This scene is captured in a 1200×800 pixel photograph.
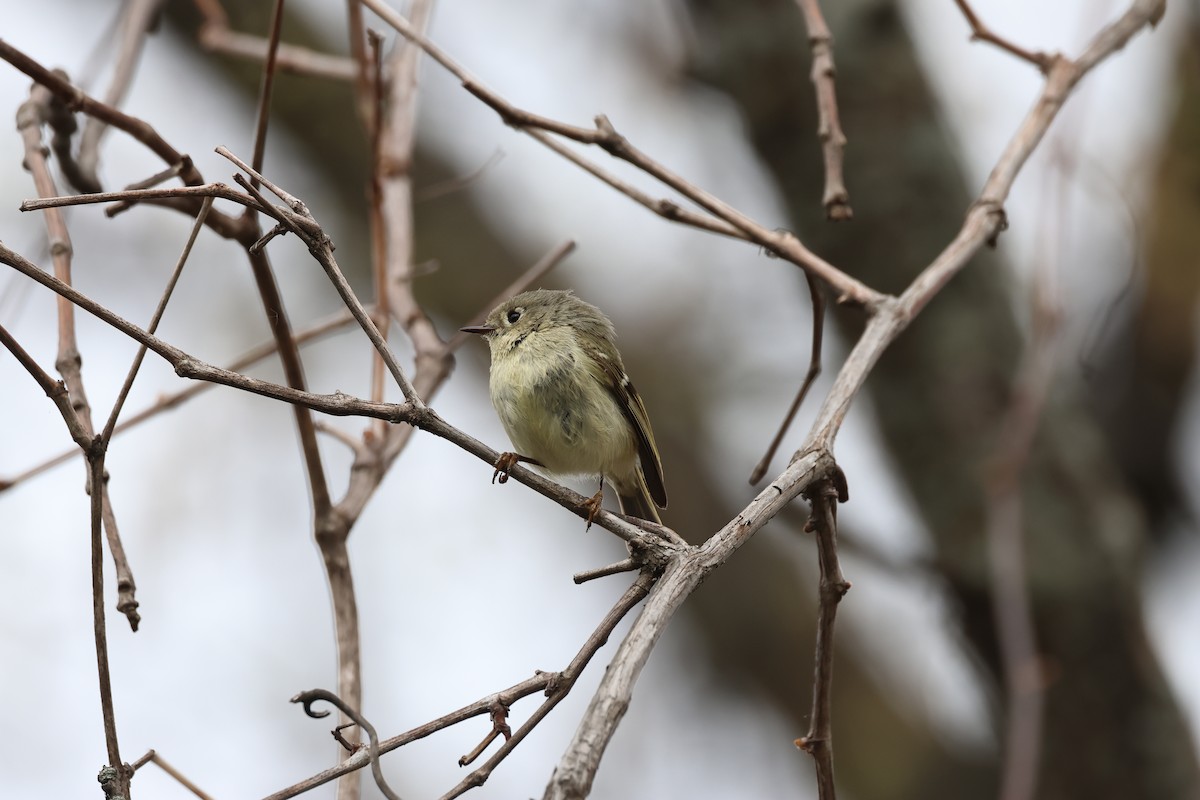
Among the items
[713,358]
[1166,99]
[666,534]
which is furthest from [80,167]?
[1166,99]

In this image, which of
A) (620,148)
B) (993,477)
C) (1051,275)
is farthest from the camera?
(993,477)

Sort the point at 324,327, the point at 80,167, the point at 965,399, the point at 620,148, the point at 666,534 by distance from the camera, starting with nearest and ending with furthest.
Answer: the point at 666,534, the point at 620,148, the point at 80,167, the point at 324,327, the point at 965,399

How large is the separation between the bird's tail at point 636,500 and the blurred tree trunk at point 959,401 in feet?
4.14

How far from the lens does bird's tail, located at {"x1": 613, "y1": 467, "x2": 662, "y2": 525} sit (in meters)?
3.33

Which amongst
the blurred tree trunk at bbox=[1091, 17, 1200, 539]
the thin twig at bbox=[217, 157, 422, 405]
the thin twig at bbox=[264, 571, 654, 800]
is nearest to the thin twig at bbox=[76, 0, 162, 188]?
the thin twig at bbox=[217, 157, 422, 405]

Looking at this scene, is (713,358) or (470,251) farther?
(713,358)

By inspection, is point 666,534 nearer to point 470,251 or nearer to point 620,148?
point 620,148

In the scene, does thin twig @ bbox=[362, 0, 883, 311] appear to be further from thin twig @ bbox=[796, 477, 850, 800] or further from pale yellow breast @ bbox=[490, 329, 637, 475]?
pale yellow breast @ bbox=[490, 329, 637, 475]

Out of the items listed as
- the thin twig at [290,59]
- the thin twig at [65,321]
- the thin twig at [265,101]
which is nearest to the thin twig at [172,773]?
the thin twig at [65,321]

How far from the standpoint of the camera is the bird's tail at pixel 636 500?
10.9ft

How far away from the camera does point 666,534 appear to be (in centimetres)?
141

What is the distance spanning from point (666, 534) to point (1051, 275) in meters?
2.16

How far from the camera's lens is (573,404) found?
10.0 ft

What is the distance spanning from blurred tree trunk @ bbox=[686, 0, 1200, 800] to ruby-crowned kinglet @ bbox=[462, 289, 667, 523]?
130cm
